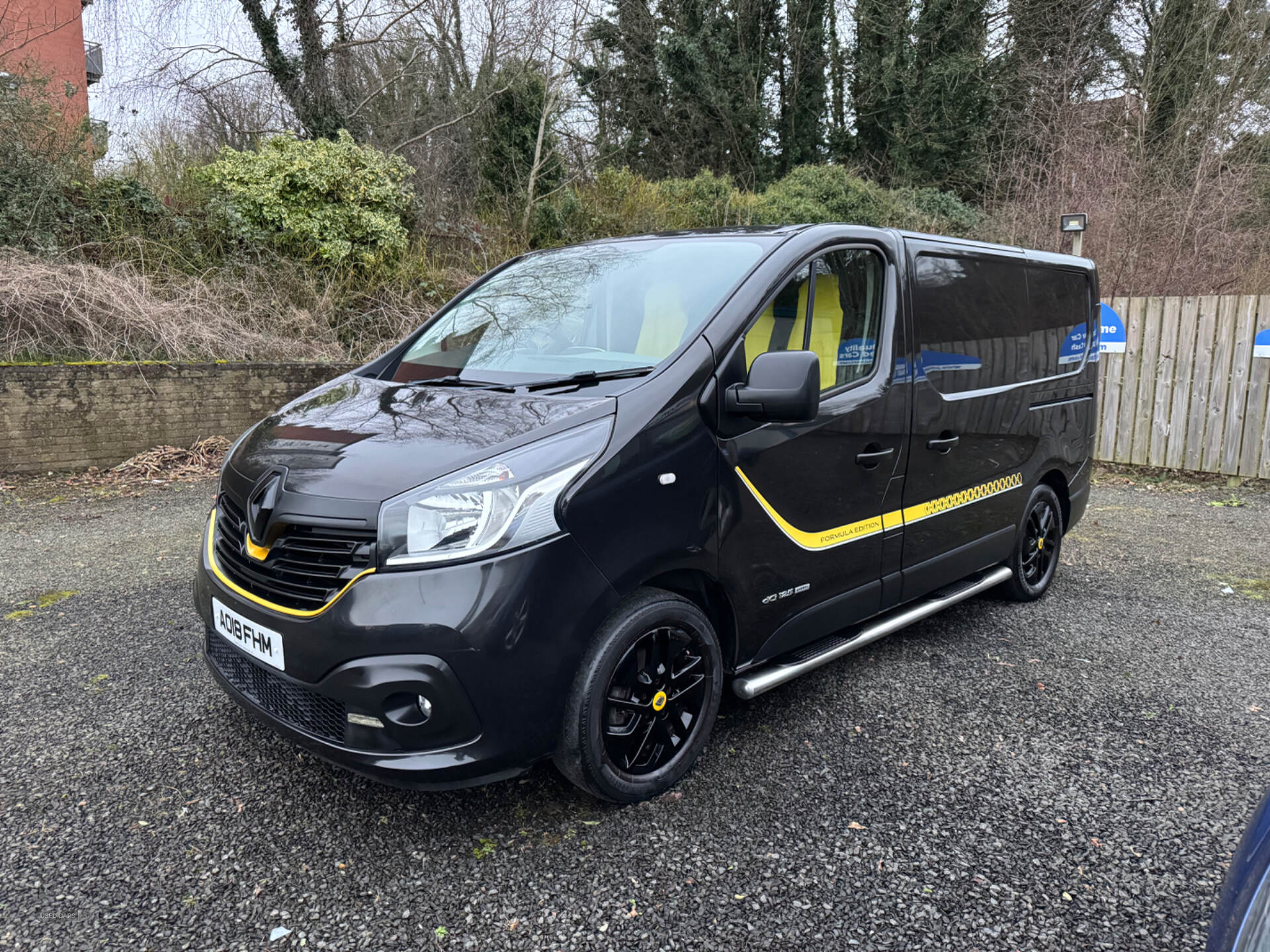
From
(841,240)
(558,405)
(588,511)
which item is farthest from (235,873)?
(841,240)

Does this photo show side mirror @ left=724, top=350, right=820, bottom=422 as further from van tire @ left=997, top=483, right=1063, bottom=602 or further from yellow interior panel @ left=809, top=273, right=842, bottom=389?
van tire @ left=997, top=483, right=1063, bottom=602

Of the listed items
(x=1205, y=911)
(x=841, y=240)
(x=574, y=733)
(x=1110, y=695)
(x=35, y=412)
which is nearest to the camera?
(x=1205, y=911)

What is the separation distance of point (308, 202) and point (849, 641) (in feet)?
31.4

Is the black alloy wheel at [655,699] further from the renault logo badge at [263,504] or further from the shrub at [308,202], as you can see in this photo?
the shrub at [308,202]

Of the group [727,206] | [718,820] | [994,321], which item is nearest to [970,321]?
[994,321]

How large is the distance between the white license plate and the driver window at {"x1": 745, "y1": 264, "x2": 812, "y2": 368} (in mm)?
1754

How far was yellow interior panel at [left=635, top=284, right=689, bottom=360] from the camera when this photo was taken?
2848 mm

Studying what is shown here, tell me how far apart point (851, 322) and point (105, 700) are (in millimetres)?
3405

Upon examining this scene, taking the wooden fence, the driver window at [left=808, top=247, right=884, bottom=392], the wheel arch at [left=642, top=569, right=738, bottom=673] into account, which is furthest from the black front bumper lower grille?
the wooden fence

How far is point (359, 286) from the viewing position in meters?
10.6

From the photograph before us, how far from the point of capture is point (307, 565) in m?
2.35

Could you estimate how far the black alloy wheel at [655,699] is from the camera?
100 inches

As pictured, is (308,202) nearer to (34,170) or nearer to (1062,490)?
(34,170)

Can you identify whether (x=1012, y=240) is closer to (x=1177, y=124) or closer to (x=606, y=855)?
(x=1177, y=124)
